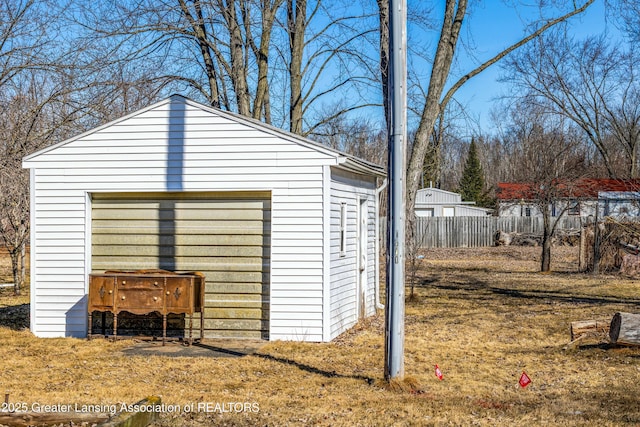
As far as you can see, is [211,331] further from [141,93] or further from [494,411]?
[141,93]

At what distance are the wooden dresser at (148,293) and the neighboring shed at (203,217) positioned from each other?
2.59ft

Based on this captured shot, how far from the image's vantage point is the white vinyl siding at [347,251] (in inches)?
480

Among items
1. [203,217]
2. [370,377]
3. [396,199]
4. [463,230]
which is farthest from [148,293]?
[463,230]

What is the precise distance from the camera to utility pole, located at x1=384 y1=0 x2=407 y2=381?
8.52 m

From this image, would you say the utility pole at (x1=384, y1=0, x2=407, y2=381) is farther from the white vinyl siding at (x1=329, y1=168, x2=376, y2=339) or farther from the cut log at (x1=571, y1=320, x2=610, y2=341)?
the cut log at (x1=571, y1=320, x2=610, y2=341)

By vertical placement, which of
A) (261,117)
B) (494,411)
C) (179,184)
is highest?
(261,117)

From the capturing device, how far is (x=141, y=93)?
68.5ft

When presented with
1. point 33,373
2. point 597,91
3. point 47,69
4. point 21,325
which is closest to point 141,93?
point 47,69

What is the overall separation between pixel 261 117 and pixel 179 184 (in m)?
11.6

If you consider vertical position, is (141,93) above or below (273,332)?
above

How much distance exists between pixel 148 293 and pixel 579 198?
22.4 m

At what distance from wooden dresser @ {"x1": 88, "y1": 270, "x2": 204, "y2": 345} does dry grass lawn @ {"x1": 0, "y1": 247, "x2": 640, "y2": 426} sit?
0.63 meters

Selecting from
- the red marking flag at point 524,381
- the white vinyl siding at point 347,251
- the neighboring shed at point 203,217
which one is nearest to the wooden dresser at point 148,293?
the neighboring shed at point 203,217

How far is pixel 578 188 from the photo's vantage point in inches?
1265
